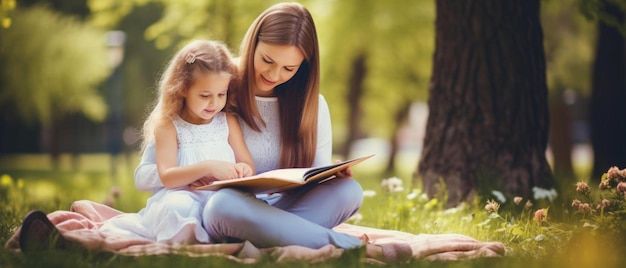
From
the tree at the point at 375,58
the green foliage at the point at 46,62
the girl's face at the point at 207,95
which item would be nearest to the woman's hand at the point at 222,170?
the girl's face at the point at 207,95

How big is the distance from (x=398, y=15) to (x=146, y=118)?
11.5 metres

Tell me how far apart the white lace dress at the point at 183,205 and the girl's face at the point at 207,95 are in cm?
12

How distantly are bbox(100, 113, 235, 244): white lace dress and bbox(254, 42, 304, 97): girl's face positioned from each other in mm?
314

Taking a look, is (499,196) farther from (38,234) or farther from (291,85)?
(38,234)

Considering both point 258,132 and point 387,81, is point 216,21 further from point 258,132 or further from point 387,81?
point 258,132

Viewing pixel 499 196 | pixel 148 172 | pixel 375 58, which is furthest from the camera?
pixel 375 58

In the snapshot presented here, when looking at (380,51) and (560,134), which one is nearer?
(560,134)

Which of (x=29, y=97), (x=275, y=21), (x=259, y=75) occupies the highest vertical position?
(x=275, y=21)

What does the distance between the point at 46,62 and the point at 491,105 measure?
17.1 meters

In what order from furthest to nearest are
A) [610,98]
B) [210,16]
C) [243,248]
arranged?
1. [210,16]
2. [610,98]
3. [243,248]

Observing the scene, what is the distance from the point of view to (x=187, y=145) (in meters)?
4.32

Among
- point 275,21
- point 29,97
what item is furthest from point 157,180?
point 29,97

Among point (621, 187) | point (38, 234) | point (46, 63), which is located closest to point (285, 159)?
point (38, 234)

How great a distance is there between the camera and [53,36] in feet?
69.9
